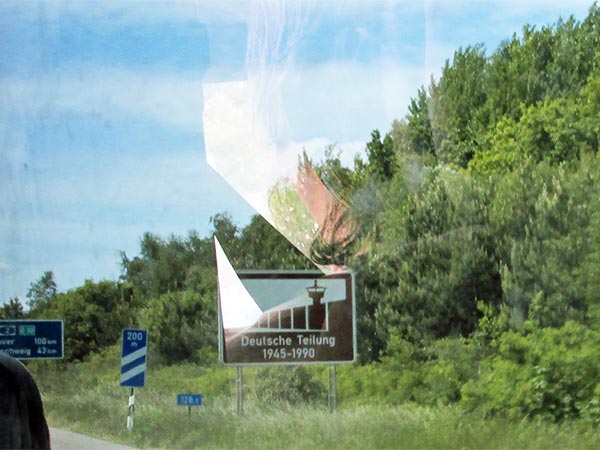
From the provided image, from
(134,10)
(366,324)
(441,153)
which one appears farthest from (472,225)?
(134,10)

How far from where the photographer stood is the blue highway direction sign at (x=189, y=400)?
3.14 meters

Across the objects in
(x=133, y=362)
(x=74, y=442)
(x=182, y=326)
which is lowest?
(x=74, y=442)

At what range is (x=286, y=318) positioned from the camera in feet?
10.2

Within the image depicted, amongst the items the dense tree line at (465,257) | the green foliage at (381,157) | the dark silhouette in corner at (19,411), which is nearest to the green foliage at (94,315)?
the dense tree line at (465,257)

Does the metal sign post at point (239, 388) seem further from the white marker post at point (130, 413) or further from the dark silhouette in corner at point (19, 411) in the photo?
the dark silhouette in corner at point (19, 411)

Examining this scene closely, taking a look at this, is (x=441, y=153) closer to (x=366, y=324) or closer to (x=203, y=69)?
(x=366, y=324)

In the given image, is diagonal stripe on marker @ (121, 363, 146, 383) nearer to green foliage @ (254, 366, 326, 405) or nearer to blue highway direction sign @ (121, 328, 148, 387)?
blue highway direction sign @ (121, 328, 148, 387)

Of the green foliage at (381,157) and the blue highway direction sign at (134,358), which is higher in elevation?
the green foliage at (381,157)

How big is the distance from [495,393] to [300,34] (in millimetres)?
1312

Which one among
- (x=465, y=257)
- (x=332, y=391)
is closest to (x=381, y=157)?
(x=465, y=257)

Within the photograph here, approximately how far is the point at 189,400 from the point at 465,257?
997 millimetres

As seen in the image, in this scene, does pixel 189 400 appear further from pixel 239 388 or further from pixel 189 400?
pixel 239 388

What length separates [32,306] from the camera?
Result: 316 cm

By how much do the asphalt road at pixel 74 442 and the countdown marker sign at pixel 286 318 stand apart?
0.48 meters
